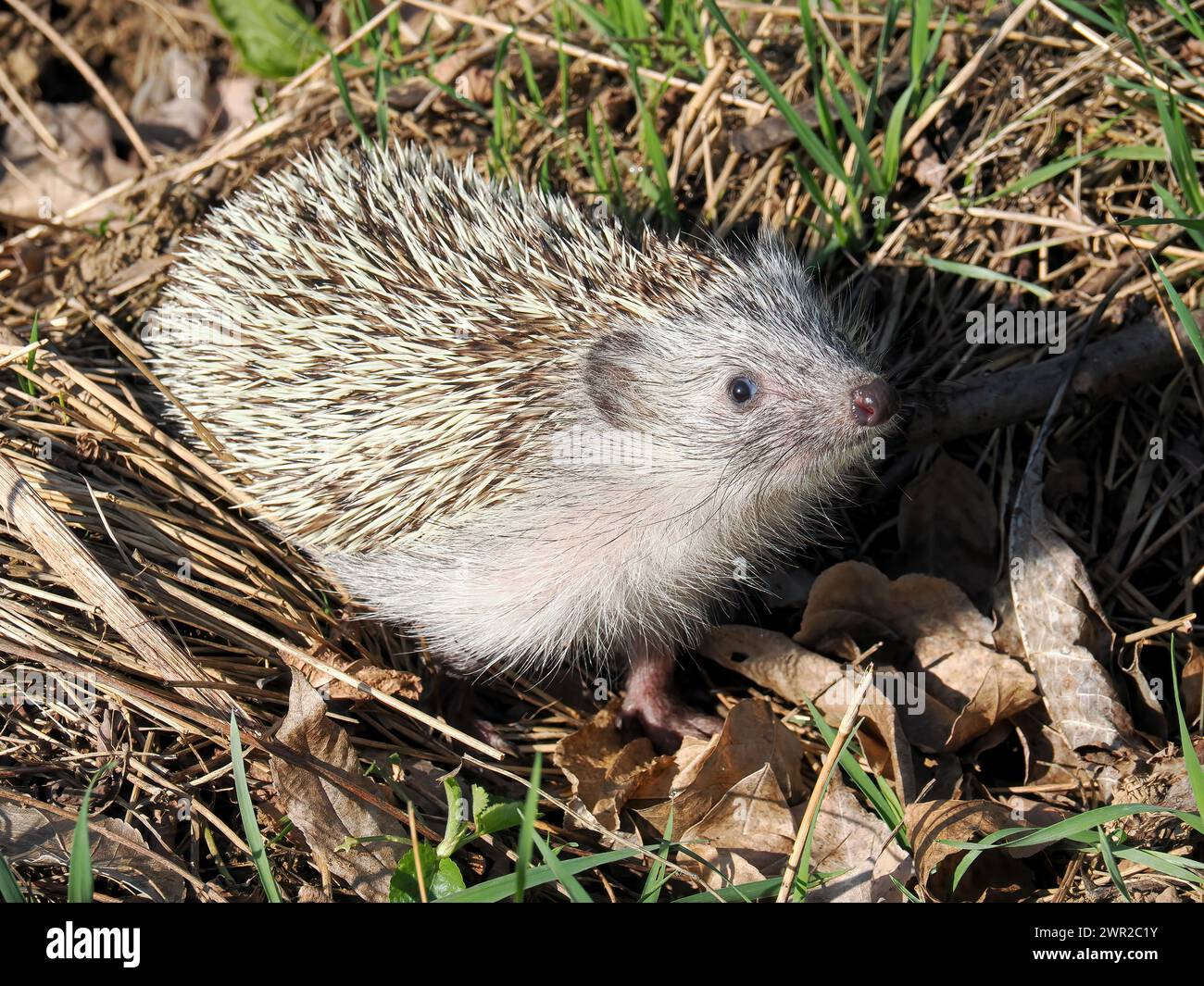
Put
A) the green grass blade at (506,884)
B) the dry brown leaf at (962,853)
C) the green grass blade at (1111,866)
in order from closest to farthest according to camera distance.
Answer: the green grass blade at (506,884)
the green grass blade at (1111,866)
the dry brown leaf at (962,853)

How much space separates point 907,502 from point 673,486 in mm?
1329

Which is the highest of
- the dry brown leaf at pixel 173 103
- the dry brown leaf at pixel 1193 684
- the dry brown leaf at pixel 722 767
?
the dry brown leaf at pixel 173 103

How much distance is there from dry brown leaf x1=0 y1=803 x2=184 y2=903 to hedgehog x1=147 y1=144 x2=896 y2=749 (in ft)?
4.25

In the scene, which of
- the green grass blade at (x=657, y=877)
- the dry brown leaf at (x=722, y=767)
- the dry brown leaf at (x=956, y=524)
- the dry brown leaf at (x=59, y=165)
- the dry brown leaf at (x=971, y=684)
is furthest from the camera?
the dry brown leaf at (x=59, y=165)

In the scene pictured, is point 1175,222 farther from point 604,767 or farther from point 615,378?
point 604,767

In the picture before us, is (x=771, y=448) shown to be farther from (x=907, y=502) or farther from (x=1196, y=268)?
(x=1196, y=268)

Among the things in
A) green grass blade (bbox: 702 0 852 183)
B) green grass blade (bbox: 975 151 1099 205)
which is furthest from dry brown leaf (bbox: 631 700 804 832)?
green grass blade (bbox: 975 151 1099 205)

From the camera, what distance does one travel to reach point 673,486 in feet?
13.3

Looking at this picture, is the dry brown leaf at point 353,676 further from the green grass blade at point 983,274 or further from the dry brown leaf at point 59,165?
the dry brown leaf at point 59,165

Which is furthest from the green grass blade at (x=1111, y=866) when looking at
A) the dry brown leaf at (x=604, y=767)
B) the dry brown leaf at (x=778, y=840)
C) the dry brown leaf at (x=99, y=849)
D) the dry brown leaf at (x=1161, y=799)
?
the dry brown leaf at (x=99, y=849)

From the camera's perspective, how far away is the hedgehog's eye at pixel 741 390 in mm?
4012

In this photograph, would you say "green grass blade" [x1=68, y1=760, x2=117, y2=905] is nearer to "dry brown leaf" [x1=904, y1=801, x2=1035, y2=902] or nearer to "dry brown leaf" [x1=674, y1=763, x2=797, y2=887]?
"dry brown leaf" [x1=674, y1=763, x2=797, y2=887]

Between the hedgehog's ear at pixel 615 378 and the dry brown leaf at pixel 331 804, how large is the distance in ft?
4.71

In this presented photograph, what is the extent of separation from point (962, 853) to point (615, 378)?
2.01 metres
